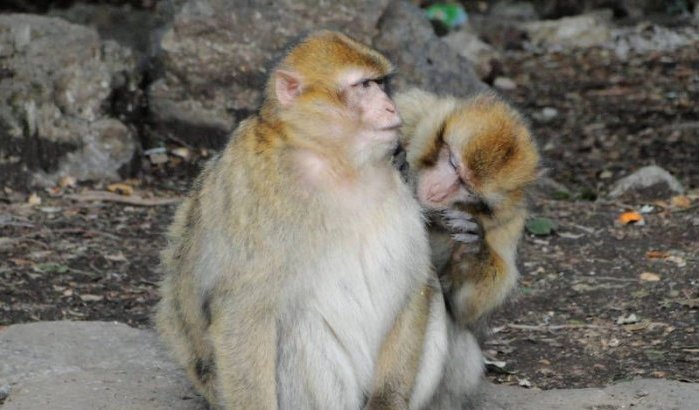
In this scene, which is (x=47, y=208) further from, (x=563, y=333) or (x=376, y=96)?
(x=376, y=96)

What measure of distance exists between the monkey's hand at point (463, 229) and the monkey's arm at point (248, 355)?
2.47ft

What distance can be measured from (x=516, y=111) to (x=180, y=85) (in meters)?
3.20

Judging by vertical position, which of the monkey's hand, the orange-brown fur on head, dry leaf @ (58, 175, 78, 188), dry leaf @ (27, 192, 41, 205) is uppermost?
the orange-brown fur on head

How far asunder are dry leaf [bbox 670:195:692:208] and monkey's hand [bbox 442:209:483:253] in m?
2.86

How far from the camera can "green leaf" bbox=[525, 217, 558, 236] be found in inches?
253

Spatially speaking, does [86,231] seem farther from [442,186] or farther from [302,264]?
[302,264]

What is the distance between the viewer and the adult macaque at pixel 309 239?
354 cm

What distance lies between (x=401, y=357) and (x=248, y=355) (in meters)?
0.48

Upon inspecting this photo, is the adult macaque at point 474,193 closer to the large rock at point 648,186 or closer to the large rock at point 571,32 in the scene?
the large rock at point 648,186

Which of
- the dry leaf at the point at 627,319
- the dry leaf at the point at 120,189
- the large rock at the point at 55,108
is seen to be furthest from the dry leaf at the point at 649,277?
the large rock at the point at 55,108

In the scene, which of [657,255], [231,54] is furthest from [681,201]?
[231,54]

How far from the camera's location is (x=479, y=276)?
4.19m

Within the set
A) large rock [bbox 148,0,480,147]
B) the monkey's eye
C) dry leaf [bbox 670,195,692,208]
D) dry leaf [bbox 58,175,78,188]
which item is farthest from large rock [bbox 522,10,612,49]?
the monkey's eye

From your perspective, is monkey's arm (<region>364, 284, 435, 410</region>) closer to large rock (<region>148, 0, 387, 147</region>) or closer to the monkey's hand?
the monkey's hand
